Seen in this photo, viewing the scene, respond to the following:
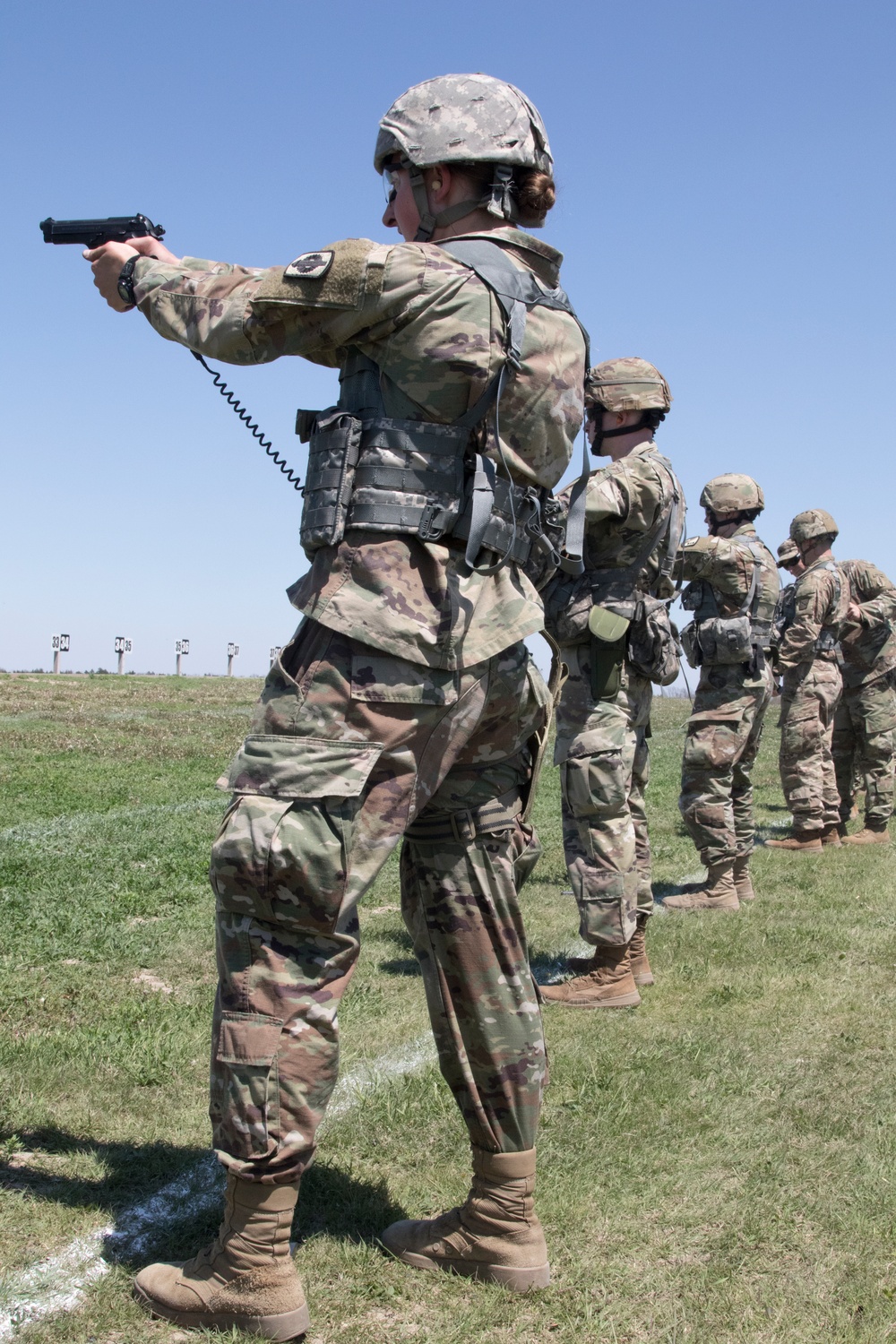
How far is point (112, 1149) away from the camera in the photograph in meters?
3.72

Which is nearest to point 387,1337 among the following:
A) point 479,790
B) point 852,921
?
point 479,790

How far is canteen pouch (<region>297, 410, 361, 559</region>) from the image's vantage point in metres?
2.89

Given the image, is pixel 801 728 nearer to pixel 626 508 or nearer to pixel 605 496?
pixel 626 508

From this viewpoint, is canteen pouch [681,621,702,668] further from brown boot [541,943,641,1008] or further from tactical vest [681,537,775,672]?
brown boot [541,943,641,1008]

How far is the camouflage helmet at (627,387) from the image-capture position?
6.14 metres

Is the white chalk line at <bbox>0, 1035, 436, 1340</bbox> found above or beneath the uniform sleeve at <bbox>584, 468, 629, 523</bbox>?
beneath

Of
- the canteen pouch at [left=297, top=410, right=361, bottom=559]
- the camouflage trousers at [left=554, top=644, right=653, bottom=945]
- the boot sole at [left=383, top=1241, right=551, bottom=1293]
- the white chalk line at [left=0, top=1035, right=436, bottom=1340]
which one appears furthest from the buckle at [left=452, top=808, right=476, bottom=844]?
the camouflage trousers at [left=554, top=644, right=653, bottom=945]

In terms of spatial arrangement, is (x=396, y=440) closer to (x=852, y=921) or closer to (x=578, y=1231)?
(x=578, y=1231)

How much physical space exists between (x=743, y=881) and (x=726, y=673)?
1.52 meters

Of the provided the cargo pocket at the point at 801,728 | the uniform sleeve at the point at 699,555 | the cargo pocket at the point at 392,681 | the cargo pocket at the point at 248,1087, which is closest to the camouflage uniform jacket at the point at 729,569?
the uniform sleeve at the point at 699,555

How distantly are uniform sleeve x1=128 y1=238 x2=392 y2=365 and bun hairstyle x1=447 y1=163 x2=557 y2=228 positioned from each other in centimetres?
50

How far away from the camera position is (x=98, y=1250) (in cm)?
313

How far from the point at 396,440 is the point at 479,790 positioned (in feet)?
3.10

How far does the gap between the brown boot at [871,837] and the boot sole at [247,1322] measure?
9803mm
